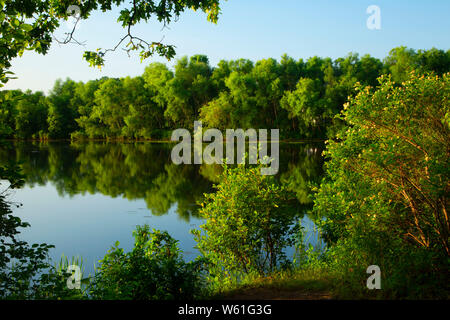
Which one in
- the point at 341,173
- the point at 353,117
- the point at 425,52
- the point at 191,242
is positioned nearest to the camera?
the point at 353,117

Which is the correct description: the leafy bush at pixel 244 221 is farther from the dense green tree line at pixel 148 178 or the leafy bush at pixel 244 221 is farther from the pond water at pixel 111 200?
the dense green tree line at pixel 148 178

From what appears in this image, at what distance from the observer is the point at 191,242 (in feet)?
46.1

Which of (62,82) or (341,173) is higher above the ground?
(62,82)

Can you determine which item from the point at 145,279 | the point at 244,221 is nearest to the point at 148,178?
the point at 244,221

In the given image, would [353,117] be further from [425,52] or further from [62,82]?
[62,82]

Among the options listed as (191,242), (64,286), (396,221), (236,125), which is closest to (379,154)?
(396,221)

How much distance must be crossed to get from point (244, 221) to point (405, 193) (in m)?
4.16

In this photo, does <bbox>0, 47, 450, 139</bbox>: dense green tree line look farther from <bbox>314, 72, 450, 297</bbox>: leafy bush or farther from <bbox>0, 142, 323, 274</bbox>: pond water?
<bbox>314, 72, 450, 297</bbox>: leafy bush

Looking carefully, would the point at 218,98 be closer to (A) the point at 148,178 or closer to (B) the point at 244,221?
(A) the point at 148,178

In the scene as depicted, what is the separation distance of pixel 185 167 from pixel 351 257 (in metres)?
32.7

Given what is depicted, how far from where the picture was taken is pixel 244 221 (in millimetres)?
9000

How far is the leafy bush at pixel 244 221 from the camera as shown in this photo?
348 inches

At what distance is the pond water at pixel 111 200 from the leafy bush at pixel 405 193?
349 cm

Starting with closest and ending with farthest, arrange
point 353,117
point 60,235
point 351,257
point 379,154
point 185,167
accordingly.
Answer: point 379,154 < point 351,257 < point 353,117 < point 60,235 < point 185,167
